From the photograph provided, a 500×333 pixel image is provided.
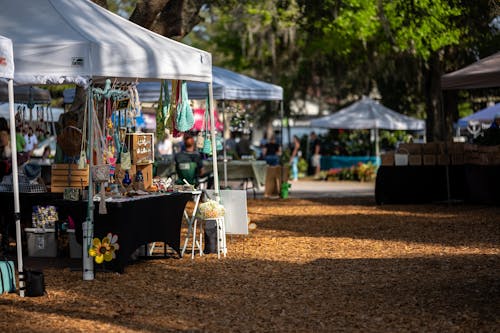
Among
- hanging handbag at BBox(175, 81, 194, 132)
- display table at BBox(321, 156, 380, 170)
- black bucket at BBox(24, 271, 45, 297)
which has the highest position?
hanging handbag at BBox(175, 81, 194, 132)

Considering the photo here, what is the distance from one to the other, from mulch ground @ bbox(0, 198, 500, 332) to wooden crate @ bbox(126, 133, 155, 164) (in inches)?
47.7

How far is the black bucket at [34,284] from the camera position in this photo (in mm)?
8656

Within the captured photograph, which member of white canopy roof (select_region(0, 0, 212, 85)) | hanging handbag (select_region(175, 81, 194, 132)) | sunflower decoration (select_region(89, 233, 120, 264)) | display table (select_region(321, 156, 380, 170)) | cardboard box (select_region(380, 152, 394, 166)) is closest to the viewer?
white canopy roof (select_region(0, 0, 212, 85))

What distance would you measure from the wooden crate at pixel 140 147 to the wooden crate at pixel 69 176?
0.59 meters

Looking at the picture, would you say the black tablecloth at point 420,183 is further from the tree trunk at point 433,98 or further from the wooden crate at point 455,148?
the tree trunk at point 433,98

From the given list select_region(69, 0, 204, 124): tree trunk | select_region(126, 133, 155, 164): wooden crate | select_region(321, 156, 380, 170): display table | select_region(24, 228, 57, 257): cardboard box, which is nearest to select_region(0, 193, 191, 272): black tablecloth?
select_region(24, 228, 57, 257): cardboard box

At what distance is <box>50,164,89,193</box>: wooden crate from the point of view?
1102 cm

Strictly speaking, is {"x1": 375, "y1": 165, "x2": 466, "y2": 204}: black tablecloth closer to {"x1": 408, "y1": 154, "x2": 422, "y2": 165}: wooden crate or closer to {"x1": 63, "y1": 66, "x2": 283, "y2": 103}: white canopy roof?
{"x1": 408, "y1": 154, "x2": 422, "y2": 165}: wooden crate

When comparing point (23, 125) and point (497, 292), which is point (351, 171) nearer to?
point (23, 125)

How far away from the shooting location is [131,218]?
9.89 m

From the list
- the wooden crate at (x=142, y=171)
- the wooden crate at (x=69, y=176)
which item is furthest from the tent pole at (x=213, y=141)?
the wooden crate at (x=69, y=176)

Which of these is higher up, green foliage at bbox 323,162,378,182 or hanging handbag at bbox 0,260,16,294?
green foliage at bbox 323,162,378,182

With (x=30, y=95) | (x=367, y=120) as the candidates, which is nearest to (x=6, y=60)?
(x=30, y=95)

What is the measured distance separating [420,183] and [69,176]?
9.14m
